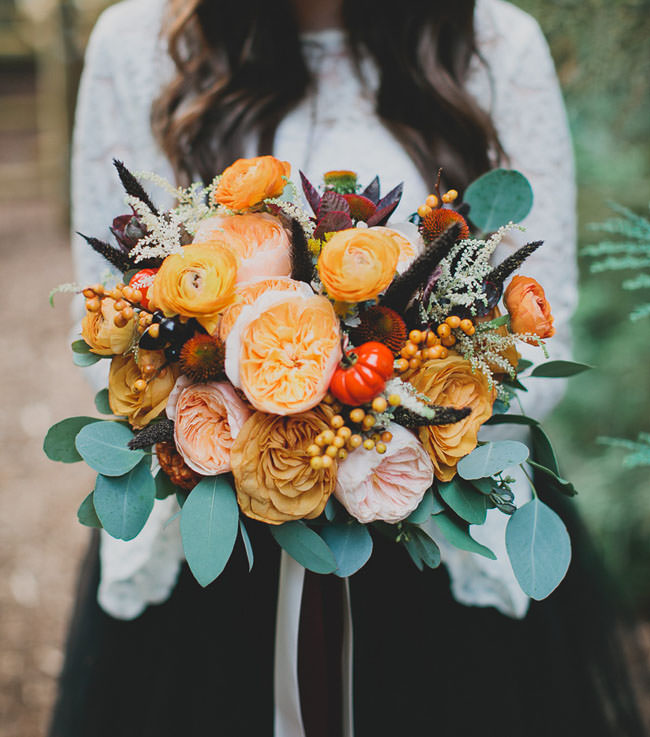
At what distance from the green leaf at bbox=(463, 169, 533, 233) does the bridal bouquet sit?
6.4 inches

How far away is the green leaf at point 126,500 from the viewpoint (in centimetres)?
68

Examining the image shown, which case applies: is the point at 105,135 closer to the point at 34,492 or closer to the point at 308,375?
the point at 308,375

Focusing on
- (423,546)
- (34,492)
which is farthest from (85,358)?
(34,492)

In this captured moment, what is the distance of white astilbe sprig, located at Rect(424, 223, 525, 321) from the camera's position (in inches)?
25.2

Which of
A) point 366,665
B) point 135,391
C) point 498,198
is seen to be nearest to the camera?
point 135,391

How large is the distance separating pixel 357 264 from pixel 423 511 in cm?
28

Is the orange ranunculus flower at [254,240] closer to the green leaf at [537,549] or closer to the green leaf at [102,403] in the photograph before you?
the green leaf at [102,403]

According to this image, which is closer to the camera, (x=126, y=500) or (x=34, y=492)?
(x=126, y=500)

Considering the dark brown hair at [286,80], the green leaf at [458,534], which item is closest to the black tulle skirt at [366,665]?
the green leaf at [458,534]

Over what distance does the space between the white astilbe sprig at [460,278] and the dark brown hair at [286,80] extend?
557 millimetres

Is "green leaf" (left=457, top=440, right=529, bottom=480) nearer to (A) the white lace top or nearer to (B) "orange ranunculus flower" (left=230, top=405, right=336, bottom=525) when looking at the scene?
(B) "orange ranunculus flower" (left=230, top=405, right=336, bottom=525)

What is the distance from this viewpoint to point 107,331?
666mm

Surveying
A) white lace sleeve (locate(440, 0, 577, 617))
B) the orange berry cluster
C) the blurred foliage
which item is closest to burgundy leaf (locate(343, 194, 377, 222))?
the orange berry cluster

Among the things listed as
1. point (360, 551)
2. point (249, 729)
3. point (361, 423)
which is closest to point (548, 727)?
point (249, 729)
